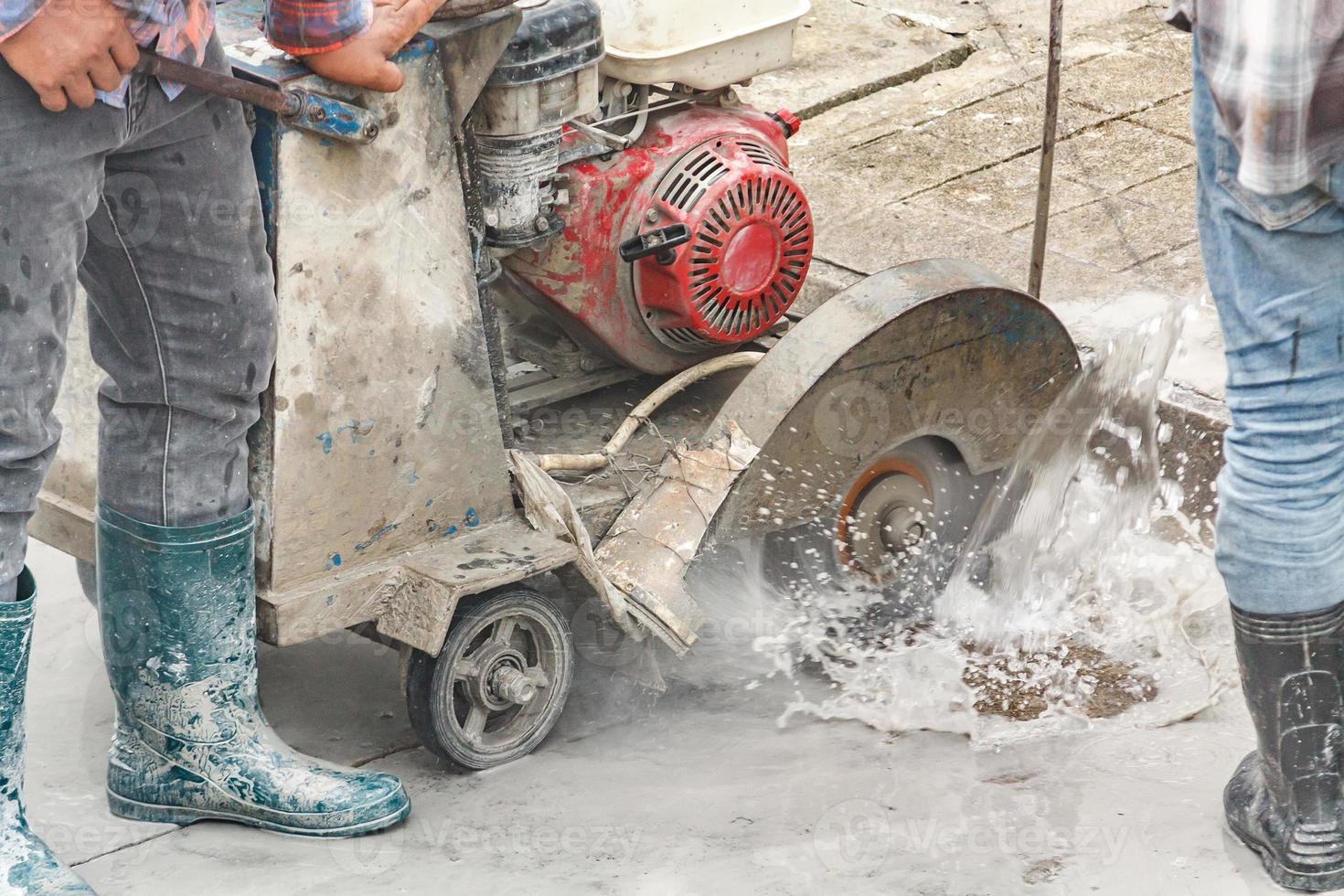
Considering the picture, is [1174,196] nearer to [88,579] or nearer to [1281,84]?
[1281,84]

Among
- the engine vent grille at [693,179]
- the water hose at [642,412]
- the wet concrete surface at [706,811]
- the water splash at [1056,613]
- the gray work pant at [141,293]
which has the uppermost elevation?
the gray work pant at [141,293]

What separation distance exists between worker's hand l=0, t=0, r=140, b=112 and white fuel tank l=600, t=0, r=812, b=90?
107 cm

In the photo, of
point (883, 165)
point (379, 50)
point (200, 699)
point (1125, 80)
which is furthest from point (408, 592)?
point (1125, 80)

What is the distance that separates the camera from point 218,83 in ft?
6.86

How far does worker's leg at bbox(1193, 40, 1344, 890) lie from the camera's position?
196 centimetres

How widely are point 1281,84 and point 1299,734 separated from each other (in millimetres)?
785

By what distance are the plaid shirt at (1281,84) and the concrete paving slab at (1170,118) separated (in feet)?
9.66

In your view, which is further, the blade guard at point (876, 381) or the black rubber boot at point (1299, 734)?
the blade guard at point (876, 381)

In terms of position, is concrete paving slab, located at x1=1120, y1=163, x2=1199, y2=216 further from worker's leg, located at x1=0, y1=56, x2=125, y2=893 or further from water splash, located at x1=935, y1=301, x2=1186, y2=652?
worker's leg, located at x1=0, y1=56, x2=125, y2=893

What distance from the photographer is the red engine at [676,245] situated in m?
2.88

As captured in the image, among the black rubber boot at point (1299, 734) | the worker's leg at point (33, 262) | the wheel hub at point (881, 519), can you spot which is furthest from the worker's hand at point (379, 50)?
the black rubber boot at point (1299, 734)

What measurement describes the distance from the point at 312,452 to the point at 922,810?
3.21 feet

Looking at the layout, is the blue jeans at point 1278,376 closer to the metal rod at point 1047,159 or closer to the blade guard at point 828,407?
the blade guard at point 828,407

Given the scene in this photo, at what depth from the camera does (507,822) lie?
245 centimetres
